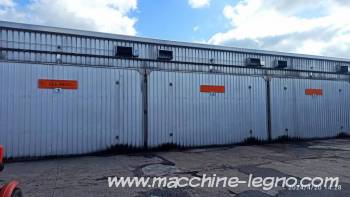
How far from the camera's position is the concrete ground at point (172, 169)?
211 inches

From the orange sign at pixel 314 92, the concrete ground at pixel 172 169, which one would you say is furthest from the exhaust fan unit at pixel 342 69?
the concrete ground at pixel 172 169

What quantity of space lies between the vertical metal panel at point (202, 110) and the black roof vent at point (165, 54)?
73cm

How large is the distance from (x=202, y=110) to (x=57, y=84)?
649 centimetres

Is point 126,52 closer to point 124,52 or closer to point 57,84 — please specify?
point 124,52

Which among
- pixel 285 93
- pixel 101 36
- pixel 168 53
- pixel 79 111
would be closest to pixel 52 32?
pixel 101 36

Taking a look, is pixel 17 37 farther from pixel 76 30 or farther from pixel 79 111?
pixel 79 111

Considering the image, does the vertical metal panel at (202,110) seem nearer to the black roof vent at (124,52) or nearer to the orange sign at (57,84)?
the black roof vent at (124,52)

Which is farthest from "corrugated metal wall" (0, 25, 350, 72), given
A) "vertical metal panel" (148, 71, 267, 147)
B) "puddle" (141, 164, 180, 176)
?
"puddle" (141, 164, 180, 176)

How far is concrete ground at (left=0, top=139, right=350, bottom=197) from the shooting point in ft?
17.5

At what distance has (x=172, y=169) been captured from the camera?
7488 mm

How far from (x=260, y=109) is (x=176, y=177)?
836 centimetres

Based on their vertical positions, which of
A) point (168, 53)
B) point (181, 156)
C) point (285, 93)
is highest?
point (168, 53)

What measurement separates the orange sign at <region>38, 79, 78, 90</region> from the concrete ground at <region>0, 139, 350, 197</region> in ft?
9.18

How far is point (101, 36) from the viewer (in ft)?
34.2
